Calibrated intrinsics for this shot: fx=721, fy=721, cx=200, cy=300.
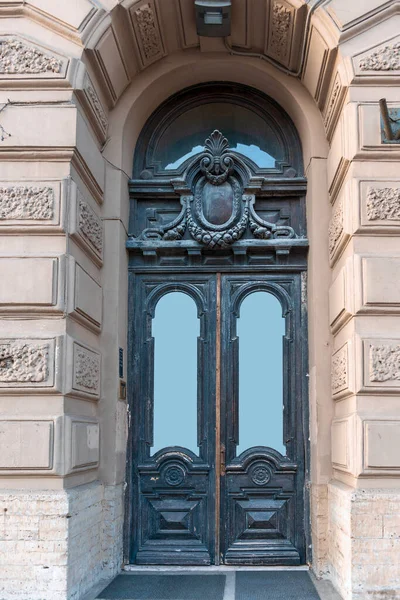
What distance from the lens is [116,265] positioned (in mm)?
7203

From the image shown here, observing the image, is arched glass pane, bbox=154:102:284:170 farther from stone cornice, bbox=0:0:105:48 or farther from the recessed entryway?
the recessed entryway

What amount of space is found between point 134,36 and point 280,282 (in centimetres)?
286

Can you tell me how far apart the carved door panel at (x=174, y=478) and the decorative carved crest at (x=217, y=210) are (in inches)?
30.0

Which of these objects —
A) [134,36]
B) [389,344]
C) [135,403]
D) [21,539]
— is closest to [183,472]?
[135,403]

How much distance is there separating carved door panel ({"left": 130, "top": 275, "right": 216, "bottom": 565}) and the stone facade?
249 millimetres

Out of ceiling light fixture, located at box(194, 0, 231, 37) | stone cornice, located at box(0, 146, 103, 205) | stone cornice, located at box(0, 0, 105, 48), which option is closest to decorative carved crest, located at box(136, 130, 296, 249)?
ceiling light fixture, located at box(194, 0, 231, 37)

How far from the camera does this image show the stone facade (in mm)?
5738

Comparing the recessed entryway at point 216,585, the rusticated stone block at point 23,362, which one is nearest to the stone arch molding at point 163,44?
the rusticated stone block at point 23,362

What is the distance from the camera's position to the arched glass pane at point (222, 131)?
788 cm

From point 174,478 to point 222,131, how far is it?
3.75m

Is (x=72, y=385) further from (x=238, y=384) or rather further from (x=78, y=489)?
(x=238, y=384)

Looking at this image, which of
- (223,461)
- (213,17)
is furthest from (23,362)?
(213,17)

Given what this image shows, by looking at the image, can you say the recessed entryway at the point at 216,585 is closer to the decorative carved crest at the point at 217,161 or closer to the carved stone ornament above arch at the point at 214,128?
the decorative carved crest at the point at 217,161

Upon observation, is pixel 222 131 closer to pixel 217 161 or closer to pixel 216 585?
pixel 217 161
